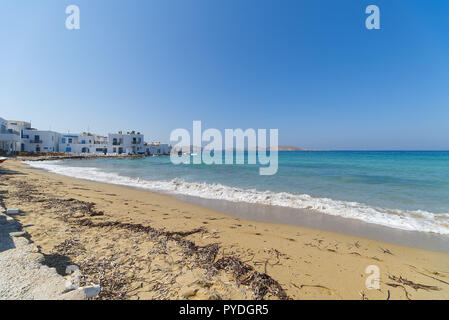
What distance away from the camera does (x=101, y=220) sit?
15.4ft

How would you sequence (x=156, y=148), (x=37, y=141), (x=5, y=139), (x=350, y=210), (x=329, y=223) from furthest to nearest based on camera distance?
(x=156, y=148) → (x=37, y=141) → (x=5, y=139) → (x=350, y=210) → (x=329, y=223)

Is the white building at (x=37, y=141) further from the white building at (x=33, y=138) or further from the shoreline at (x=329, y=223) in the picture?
the shoreline at (x=329, y=223)

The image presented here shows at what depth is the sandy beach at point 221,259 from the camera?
2348 millimetres

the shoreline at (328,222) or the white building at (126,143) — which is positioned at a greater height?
the white building at (126,143)

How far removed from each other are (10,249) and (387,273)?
6085 mm

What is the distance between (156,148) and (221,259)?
78837 millimetres

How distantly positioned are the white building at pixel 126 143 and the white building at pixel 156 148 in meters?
2.77

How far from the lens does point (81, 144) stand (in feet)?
190

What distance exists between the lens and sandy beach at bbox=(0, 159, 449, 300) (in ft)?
7.70

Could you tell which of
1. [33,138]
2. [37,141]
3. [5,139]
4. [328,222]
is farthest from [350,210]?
[33,138]

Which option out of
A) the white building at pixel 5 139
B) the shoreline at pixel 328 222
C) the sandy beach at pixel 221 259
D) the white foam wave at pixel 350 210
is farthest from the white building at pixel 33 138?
the shoreline at pixel 328 222

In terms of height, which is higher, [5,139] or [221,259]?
[5,139]

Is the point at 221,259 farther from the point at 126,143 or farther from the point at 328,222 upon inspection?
the point at 126,143
